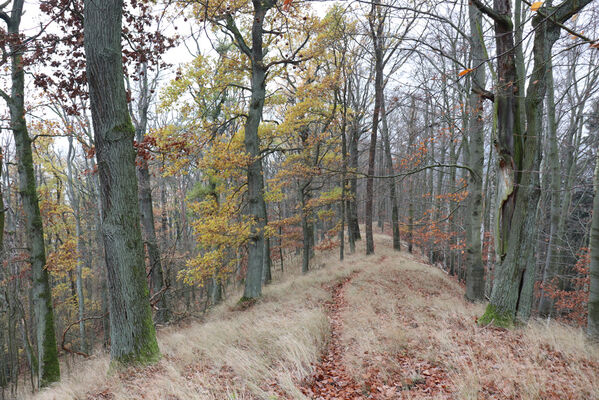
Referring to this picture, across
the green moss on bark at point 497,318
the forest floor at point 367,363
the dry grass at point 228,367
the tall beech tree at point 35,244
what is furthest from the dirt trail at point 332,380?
the tall beech tree at point 35,244

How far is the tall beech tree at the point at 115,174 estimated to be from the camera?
4.24 metres

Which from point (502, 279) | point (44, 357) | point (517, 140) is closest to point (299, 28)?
point (517, 140)

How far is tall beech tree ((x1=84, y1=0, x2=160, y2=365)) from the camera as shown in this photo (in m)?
4.24

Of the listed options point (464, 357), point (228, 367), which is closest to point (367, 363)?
point (464, 357)

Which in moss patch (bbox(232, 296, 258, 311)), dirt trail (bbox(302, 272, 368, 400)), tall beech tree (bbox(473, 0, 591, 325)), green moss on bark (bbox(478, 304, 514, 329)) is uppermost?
tall beech tree (bbox(473, 0, 591, 325))

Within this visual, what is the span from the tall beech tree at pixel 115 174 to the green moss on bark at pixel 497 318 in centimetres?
538

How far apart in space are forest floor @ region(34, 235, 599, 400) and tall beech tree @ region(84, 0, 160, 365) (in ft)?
1.96

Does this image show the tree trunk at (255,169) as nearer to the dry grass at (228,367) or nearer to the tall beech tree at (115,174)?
the dry grass at (228,367)

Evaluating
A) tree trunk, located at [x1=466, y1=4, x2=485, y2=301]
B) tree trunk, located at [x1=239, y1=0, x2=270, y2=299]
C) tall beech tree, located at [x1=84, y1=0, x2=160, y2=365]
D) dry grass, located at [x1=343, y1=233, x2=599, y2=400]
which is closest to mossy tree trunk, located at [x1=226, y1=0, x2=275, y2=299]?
tree trunk, located at [x1=239, y1=0, x2=270, y2=299]

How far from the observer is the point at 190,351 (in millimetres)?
4922

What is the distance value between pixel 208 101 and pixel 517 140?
856 centimetres

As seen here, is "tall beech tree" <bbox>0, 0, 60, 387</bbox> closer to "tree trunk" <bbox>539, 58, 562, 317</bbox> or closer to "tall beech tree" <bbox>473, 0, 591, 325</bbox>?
"tall beech tree" <bbox>473, 0, 591, 325</bbox>

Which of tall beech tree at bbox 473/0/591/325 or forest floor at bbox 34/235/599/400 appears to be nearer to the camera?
forest floor at bbox 34/235/599/400

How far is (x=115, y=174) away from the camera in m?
4.31
